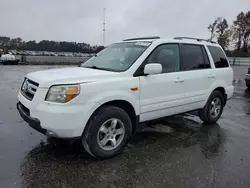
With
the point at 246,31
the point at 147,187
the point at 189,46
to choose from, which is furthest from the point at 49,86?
the point at 246,31

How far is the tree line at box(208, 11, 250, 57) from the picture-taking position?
53.7 metres

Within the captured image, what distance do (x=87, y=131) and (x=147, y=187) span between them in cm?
112

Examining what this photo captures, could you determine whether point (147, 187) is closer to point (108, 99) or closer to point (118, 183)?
point (118, 183)

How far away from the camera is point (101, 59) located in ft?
14.9

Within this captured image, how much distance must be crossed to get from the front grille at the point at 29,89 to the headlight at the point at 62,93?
35 centimetres

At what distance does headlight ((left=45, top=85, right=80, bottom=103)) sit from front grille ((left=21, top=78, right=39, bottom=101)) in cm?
35

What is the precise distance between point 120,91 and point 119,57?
952 mm

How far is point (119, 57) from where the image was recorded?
166 inches

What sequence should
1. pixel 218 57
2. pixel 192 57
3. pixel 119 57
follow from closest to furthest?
1. pixel 119 57
2. pixel 192 57
3. pixel 218 57

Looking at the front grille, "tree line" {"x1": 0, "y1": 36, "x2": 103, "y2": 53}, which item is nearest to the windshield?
the front grille

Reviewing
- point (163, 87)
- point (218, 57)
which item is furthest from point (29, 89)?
point (218, 57)

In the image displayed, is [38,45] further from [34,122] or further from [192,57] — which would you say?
[34,122]

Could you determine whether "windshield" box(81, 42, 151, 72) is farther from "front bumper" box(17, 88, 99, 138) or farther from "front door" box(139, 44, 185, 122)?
"front bumper" box(17, 88, 99, 138)

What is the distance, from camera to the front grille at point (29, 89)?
3.40 meters
